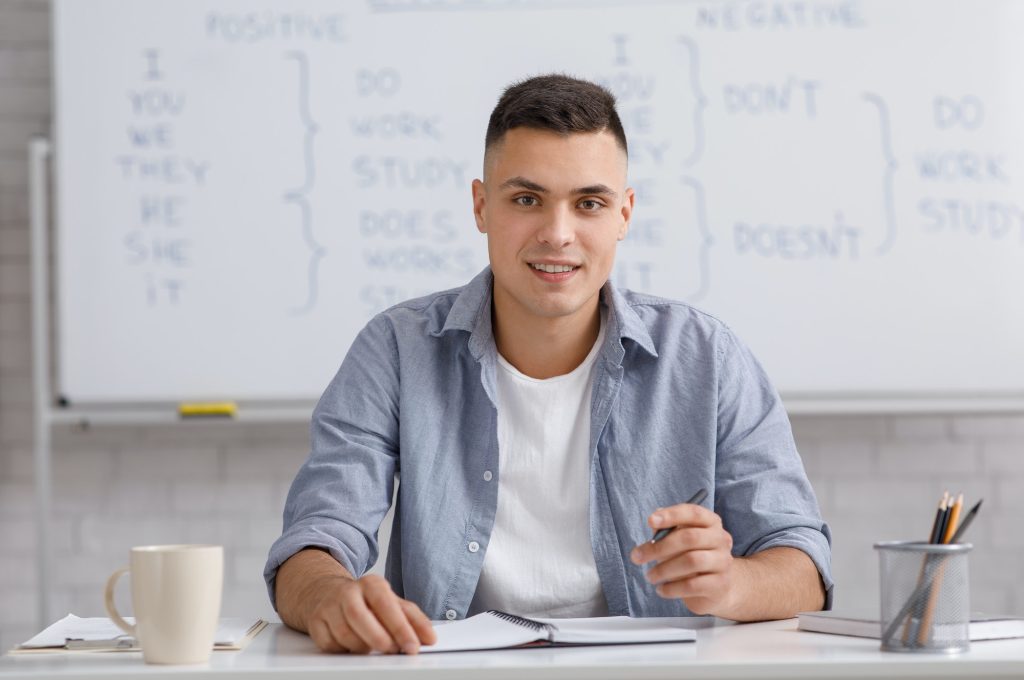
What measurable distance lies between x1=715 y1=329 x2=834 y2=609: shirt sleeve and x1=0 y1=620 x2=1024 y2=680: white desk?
1.31 feet

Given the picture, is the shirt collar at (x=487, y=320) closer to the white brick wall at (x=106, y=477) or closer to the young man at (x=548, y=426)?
the young man at (x=548, y=426)

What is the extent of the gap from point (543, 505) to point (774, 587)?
35 cm

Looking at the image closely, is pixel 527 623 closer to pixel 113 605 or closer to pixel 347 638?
pixel 347 638

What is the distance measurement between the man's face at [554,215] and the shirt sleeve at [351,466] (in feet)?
0.70

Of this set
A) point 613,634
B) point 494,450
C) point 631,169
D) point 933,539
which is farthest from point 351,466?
point 631,169

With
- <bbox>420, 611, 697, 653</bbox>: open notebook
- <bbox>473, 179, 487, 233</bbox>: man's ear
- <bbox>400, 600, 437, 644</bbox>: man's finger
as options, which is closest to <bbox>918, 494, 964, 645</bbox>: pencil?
<bbox>420, 611, 697, 653</bbox>: open notebook

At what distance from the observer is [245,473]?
292 cm

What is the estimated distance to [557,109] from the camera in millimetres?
1559

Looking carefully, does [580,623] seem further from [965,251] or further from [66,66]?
[66,66]

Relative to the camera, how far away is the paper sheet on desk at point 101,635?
43.9 inches

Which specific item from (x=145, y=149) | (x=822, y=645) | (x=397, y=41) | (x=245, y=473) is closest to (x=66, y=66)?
(x=145, y=149)

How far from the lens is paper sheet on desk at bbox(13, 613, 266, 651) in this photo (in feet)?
3.66

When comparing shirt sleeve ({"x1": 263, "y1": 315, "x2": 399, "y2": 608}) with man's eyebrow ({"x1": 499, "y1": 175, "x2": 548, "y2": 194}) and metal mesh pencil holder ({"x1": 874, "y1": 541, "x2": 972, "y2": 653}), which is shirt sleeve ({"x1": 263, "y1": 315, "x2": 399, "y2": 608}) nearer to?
man's eyebrow ({"x1": 499, "y1": 175, "x2": 548, "y2": 194})

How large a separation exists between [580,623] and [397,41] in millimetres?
1900
